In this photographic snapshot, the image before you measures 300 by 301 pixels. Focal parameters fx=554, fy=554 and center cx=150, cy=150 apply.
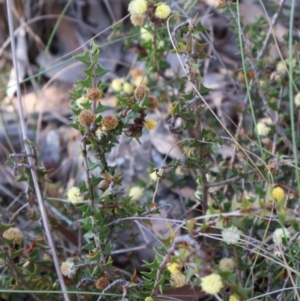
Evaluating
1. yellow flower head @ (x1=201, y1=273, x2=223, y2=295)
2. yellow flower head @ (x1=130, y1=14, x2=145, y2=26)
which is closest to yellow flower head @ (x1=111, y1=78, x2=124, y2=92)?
yellow flower head @ (x1=130, y1=14, x2=145, y2=26)

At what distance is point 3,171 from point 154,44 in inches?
23.8

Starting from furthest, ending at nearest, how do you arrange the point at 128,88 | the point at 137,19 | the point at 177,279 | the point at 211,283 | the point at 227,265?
the point at 128,88
the point at 137,19
the point at 227,265
the point at 177,279
the point at 211,283

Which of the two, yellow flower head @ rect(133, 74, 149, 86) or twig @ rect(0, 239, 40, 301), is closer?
twig @ rect(0, 239, 40, 301)

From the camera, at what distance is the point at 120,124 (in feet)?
2.94

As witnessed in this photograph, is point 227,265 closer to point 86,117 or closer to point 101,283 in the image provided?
point 101,283

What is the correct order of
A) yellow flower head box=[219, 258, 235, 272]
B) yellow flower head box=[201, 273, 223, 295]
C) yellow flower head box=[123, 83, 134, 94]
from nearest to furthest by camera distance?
yellow flower head box=[201, 273, 223, 295] < yellow flower head box=[219, 258, 235, 272] < yellow flower head box=[123, 83, 134, 94]

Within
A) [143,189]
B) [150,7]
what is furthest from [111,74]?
[150,7]

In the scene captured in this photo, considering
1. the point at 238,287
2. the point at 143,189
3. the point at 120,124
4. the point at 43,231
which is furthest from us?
the point at 143,189

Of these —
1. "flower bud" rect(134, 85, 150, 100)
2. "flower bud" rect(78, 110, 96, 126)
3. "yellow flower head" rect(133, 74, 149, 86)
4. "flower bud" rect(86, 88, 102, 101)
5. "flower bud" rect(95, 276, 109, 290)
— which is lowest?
"flower bud" rect(95, 276, 109, 290)

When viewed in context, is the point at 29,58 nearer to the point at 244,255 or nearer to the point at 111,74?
the point at 111,74

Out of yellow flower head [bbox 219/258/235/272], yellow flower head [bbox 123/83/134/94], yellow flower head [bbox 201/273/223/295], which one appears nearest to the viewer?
yellow flower head [bbox 201/273/223/295]

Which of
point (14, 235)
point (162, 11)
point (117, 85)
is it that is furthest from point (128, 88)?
point (14, 235)

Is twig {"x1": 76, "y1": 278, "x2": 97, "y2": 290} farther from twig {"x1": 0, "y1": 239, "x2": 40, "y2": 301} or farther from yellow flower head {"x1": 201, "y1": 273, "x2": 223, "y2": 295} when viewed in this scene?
yellow flower head {"x1": 201, "y1": 273, "x2": 223, "y2": 295}

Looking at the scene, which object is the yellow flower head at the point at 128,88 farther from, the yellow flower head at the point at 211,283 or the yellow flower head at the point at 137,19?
the yellow flower head at the point at 211,283
